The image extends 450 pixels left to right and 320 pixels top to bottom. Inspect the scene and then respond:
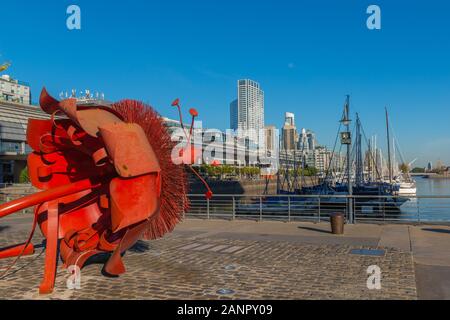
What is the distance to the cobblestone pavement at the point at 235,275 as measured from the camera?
264 inches

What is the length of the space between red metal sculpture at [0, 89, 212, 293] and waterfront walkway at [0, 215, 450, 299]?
77cm

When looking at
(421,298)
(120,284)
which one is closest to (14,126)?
(120,284)

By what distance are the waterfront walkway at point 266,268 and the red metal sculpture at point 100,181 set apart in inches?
30.5

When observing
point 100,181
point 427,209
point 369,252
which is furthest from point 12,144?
point 369,252

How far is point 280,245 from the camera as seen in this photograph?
1186 centimetres

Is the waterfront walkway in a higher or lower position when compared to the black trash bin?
lower

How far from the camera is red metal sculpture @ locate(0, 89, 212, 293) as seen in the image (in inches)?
217

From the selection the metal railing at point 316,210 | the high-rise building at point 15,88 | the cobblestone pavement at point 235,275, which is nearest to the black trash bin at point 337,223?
the metal railing at point 316,210

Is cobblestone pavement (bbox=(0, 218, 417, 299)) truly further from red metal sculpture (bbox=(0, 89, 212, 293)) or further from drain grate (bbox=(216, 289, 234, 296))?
red metal sculpture (bbox=(0, 89, 212, 293))

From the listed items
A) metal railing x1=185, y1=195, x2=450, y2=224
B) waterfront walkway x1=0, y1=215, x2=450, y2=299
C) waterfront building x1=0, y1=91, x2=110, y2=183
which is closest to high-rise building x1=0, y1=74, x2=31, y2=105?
waterfront building x1=0, y1=91, x2=110, y2=183

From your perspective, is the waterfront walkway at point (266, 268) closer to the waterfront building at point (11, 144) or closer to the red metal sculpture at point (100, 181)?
the red metal sculpture at point (100, 181)

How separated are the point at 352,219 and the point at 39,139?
43.7 ft

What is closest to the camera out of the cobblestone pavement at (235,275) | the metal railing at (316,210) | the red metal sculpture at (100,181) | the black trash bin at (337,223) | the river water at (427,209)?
the red metal sculpture at (100,181)
